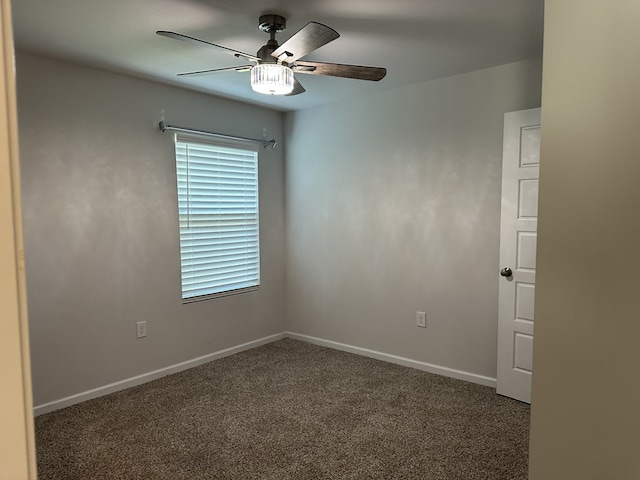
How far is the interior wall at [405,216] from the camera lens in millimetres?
3281

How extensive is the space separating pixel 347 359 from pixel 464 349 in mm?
1057

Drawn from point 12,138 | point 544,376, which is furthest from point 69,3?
point 544,376

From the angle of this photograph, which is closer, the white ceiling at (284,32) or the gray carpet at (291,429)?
the white ceiling at (284,32)

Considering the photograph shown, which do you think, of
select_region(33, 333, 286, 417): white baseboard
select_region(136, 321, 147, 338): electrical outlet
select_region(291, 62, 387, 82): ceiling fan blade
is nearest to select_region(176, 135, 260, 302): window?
→ select_region(136, 321, 147, 338): electrical outlet

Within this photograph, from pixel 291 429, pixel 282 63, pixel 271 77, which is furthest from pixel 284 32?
pixel 291 429

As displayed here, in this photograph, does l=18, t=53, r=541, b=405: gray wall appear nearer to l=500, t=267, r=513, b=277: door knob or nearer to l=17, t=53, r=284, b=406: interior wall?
l=17, t=53, r=284, b=406: interior wall

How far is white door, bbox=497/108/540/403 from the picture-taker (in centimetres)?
298

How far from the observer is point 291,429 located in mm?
2697

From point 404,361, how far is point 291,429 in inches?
56.6

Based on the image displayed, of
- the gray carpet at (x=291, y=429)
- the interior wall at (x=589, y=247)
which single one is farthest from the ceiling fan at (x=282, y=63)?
the gray carpet at (x=291, y=429)

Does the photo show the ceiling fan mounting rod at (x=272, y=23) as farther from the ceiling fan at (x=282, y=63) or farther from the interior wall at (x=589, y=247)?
the interior wall at (x=589, y=247)

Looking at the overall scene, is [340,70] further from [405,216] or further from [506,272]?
[506,272]

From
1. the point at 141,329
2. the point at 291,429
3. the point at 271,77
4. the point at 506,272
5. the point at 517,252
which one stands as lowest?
the point at 291,429

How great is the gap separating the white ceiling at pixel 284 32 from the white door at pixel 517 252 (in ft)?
1.82
